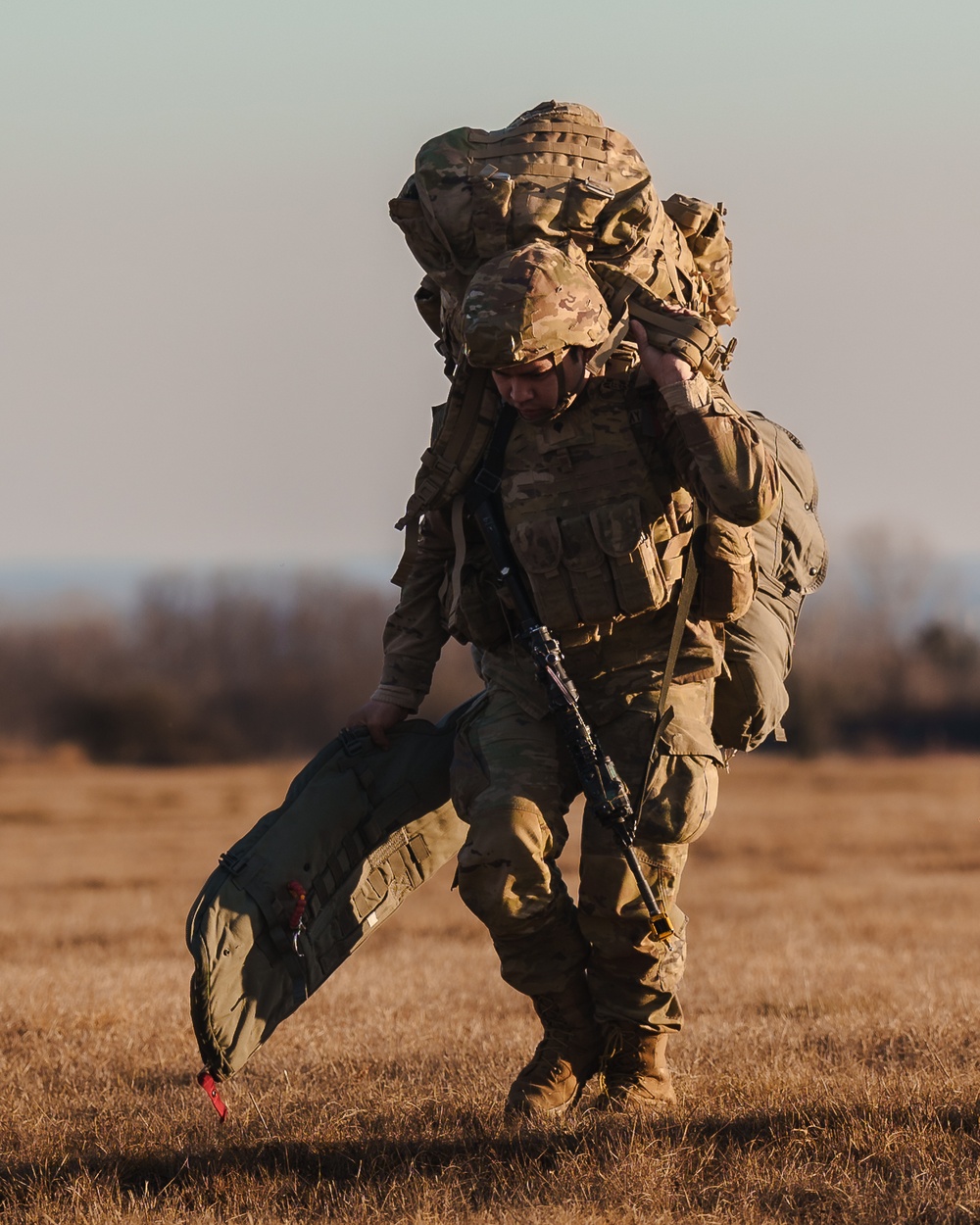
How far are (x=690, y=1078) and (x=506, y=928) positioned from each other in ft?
3.23

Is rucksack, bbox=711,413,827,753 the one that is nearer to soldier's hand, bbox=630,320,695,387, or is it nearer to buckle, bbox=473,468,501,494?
soldier's hand, bbox=630,320,695,387

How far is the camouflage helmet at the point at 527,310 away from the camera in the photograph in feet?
17.8

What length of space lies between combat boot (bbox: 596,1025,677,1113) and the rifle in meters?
0.39

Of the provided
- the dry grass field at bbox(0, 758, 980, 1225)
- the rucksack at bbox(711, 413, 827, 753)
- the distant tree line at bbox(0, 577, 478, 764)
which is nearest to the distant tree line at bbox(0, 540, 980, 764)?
the distant tree line at bbox(0, 577, 478, 764)

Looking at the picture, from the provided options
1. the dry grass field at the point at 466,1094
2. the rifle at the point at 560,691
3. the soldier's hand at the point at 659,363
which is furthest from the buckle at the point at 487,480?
the dry grass field at the point at 466,1094

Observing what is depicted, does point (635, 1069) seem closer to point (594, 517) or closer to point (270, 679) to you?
point (594, 517)

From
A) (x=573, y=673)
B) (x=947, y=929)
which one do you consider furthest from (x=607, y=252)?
(x=947, y=929)

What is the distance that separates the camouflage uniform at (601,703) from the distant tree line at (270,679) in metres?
31.8

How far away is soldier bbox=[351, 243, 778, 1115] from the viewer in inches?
220

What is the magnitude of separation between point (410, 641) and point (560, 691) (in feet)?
2.74

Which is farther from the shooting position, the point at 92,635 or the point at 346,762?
the point at 92,635

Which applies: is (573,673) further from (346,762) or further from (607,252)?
(607,252)

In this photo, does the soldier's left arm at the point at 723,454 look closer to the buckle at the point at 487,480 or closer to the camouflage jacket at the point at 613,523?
the camouflage jacket at the point at 613,523

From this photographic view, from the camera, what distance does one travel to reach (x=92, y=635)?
5600cm
